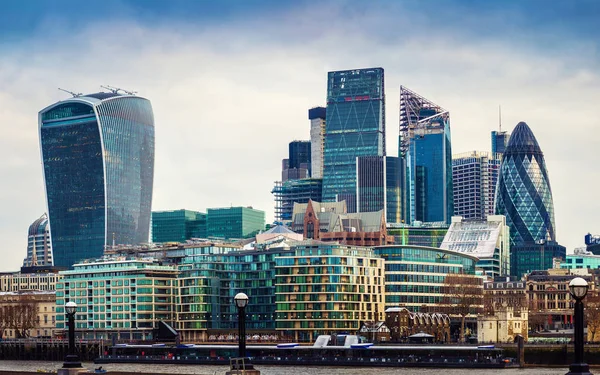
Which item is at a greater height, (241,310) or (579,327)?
(579,327)

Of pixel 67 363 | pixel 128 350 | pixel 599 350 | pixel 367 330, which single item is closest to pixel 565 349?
pixel 599 350

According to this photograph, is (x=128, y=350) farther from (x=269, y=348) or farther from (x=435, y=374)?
(x=435, y=374)

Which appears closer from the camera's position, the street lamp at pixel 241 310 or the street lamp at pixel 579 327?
the street lamp at pixel 579 327

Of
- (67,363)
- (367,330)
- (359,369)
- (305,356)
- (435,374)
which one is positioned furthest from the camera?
(367,330)

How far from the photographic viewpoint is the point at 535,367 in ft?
499

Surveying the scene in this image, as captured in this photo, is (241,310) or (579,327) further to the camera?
(241,310)

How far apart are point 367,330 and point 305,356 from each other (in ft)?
120

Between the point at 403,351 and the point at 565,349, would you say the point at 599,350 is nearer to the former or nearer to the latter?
the point at 565,349

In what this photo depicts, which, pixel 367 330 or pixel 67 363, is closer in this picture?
pixel 67 363

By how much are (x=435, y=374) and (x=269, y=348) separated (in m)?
39.1

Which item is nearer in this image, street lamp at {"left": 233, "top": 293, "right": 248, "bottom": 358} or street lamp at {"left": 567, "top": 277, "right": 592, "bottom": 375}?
street lamp at {"left": 567, "top": 277, "right": 592, "bottom": 375}

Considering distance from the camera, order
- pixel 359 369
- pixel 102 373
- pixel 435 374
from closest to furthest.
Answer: pixel 102 373, pixel 435 374, pixel 359 369

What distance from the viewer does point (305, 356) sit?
164375mm

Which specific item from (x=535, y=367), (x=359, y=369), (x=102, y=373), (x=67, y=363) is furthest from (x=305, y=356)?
(x=67, y=363)
